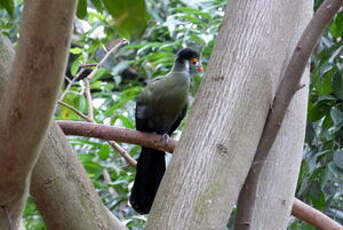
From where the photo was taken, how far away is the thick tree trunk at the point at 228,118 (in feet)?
3.74

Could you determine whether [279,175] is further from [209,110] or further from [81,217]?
[81,217]

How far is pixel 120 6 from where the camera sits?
594 millimetres

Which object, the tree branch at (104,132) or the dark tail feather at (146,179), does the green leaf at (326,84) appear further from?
the dark tail feather at (146,179)

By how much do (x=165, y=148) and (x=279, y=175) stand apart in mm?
698

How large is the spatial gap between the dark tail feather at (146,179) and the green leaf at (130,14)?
162 cm

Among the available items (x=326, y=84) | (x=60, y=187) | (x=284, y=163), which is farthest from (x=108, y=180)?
(x=60, y=187)

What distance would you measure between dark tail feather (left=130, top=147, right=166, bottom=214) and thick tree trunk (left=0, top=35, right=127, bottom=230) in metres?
1.08

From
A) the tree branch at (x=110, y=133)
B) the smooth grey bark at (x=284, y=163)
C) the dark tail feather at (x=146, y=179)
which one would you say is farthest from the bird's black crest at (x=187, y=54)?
the smooth grey bark at (x=284, y=163)

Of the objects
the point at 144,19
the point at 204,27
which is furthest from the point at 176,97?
the point at 144,19

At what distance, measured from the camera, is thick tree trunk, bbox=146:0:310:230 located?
1.14 m

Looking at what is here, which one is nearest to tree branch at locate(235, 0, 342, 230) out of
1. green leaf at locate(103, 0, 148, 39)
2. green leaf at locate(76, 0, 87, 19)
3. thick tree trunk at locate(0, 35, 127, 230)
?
thick tree trunk at locate(0, 35, 127, 230)

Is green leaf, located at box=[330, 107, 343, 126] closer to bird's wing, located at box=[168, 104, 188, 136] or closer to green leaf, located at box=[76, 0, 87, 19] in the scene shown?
green leaf, located at box=[76, 0, 87, 19]

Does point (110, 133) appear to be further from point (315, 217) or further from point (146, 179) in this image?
point (315, 217)

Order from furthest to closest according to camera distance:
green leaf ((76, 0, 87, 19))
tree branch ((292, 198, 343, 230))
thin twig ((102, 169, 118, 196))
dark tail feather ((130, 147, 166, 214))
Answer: thin twig ((102, 169, 118, 196)), dark tail feather ((130, 147, 166, 214)), tree branch ((292, 198, 343, 230)), green leaf ((76, 0, 87, 19))
